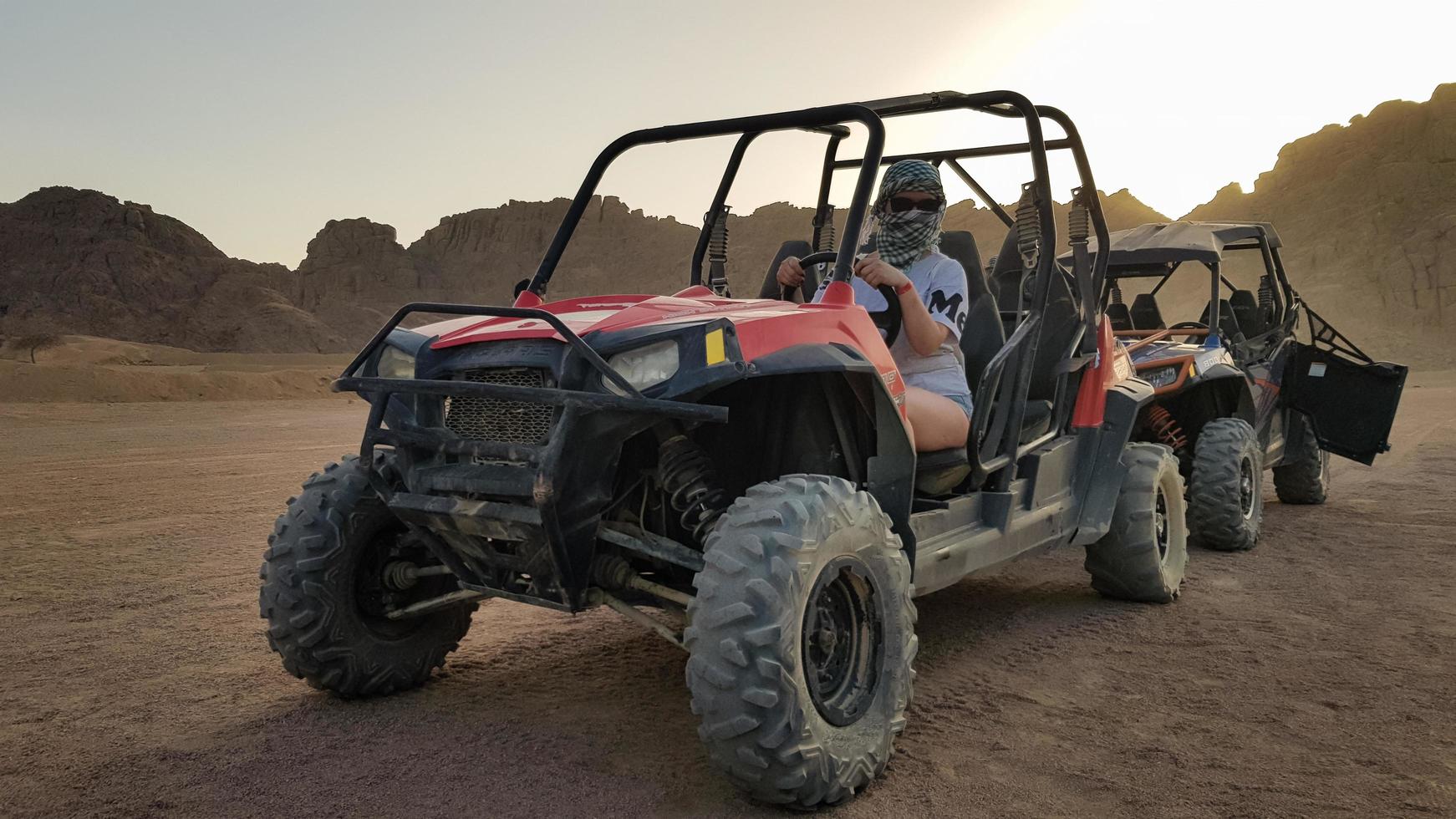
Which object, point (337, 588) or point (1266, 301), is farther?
point (1266, 301)

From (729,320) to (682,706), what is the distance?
64.3 inches

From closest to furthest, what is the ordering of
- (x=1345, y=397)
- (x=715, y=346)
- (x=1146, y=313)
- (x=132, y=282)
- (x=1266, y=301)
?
(x=715, y=346)
(x=1345, y=397)
(x=1266, y=301)
(x=1146, y=313)
(x=132, y=282)

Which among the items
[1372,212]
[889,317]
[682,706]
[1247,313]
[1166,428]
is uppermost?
[1372,212]

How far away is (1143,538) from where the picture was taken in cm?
582

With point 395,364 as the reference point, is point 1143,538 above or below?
below

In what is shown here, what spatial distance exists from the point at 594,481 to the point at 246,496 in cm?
773

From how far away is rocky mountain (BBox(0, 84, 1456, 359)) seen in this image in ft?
181

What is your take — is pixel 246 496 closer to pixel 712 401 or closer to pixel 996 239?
pixel 712 401

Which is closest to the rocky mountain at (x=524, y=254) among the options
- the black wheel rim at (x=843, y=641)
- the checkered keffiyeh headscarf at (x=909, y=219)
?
the checkered keffiyeh headscarf at (x=909, y=219)

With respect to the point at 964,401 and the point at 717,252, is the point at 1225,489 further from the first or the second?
the point at 717,252

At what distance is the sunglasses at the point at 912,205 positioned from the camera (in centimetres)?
483

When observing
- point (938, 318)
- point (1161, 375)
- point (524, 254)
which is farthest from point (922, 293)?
point (524, 254)

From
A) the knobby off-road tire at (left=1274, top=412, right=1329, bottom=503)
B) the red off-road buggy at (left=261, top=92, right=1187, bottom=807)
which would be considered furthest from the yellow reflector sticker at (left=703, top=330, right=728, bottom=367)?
the knobby off-road tire at (left=1274, top=412, right=1329, bottom=503)

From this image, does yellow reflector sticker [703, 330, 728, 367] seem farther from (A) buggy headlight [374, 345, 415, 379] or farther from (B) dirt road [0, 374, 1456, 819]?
(B) dirt road [0, 374, 1456, 819]
